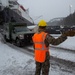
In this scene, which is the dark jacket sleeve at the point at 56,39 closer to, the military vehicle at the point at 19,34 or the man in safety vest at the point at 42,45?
the man in safety vest at the point at 42,45

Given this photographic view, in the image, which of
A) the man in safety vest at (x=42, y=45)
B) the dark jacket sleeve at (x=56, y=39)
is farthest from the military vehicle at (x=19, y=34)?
the dark jacket sleeve at (x=56, y=39)

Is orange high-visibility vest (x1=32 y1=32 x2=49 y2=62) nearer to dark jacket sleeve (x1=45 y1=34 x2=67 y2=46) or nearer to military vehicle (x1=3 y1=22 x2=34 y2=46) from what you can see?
dark jacket sleeve (x1=45 y1=34 x2=67 y2=46)

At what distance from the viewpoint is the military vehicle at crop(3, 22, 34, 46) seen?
2022cm

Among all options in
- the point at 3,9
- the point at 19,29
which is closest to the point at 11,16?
the point at 3,9

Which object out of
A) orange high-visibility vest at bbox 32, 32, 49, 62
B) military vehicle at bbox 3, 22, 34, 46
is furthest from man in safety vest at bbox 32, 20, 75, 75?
military vehicle at bbox 3, 22, 34, 46

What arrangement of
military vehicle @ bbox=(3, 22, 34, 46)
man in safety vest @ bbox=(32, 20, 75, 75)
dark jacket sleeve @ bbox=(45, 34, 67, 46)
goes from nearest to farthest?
1. dark jacket sleeve @ bbox=(45, 34, 67, 46)
2. man in safety vest @ bbox=(32, 20, 75, 75)
3. military vehicle @ bbox=(3, 22, 34, 46)

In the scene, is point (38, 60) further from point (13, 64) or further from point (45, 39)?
point (13, 64)

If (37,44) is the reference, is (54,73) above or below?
below

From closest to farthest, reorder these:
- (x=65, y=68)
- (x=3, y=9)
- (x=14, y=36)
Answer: (x=65, y=68) → (x=14, y=36) → (x=3, y=9)

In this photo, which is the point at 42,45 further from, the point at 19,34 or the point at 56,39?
the point at 19,34

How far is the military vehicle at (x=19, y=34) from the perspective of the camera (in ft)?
66.3

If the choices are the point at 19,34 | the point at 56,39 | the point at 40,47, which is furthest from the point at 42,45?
the point at 19,34

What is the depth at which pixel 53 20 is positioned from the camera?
183875mm

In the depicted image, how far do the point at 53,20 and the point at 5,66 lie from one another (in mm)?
175083
